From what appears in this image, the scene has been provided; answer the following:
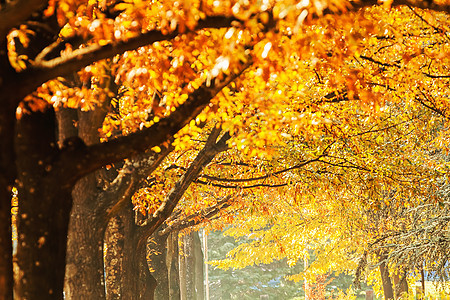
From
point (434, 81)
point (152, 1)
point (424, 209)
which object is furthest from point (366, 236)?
point (152, 1)

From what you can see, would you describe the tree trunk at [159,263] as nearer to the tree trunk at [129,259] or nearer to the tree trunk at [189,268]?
the tree trunk at [129,259]

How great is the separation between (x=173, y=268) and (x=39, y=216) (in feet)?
61.1

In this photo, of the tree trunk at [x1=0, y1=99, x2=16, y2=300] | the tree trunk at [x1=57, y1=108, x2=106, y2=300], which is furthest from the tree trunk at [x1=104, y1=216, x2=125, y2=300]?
the tree trunk at [x1=0, y1=99, x2=16, y2=300]

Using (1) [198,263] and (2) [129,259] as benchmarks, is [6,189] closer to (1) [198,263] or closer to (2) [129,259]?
(2) [129,259]

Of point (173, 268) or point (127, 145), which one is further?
point (173, 268)

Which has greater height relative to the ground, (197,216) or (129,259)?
(197,216)

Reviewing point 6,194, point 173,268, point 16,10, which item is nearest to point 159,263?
point 173,268

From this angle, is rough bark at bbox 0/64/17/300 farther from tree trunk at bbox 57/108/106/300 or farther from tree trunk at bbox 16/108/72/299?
tree trunk at bbox 57/108/106/300

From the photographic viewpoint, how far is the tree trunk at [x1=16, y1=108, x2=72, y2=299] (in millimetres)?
5555

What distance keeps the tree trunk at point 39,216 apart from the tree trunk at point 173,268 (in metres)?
17.4

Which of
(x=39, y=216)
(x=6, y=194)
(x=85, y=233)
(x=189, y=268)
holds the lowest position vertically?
(x=39, y=216)

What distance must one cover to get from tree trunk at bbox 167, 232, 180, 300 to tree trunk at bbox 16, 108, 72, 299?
57.2 feet

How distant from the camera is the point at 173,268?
78.0 ft

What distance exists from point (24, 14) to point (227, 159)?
10967mm
